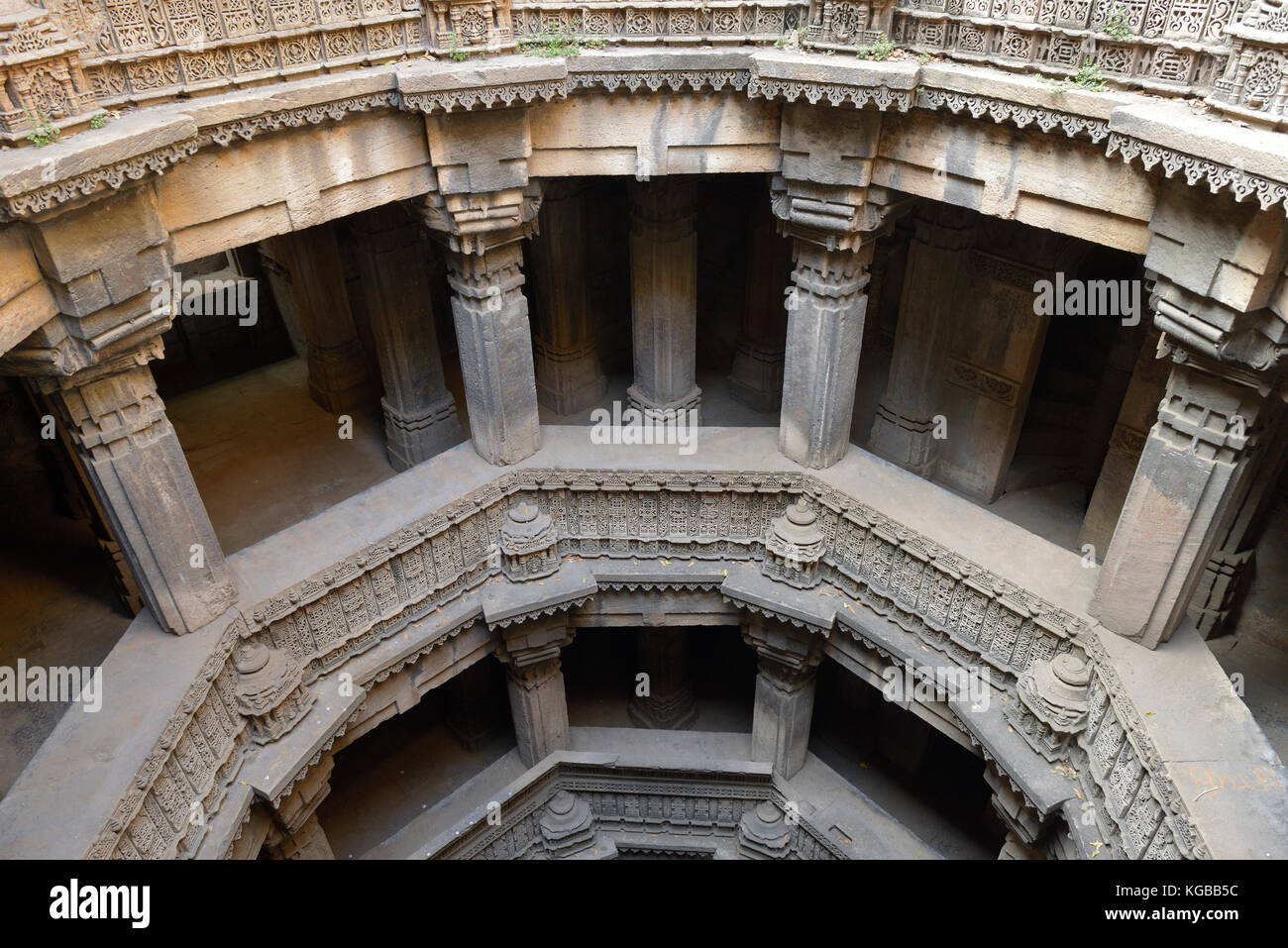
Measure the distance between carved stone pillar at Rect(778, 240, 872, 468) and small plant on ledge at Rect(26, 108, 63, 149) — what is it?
5.77 m

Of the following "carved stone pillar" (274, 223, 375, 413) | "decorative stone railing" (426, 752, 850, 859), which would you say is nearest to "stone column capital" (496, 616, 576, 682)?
"decorative stone railing" (426, 752, 850, 859)

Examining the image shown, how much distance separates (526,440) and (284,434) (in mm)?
4056

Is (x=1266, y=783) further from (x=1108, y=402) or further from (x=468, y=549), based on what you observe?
(x=468, y=549)

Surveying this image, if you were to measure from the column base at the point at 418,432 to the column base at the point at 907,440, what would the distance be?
541 cm

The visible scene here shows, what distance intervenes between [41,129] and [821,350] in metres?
6.26

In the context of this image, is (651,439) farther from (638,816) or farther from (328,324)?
(328,324)

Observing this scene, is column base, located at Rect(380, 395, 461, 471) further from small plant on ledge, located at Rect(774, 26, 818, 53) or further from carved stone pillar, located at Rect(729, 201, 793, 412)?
small plant on ledge, located at Rect(774, 26, 818, 53)

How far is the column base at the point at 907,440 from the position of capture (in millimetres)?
11117

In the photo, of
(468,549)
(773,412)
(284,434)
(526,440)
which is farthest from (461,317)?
(773,412)

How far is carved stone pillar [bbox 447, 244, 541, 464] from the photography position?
327 inches

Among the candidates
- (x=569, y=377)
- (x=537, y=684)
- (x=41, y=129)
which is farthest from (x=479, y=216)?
(x=537, y=684)

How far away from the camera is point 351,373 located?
11898mm

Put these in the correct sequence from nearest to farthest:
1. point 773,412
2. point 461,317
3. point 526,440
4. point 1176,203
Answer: point 1176,203, point 461,317, point 526,440, point 773,412

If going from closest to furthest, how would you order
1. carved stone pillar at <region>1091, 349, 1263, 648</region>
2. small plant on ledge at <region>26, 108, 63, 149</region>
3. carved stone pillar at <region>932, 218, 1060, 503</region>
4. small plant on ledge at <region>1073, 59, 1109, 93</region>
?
small plant on ledge at <region>26, 108, 63, 149</region> < small plant on ledge at <region>1073, 59, 1109, 93</region> < carved stone pillar at <region>1091, 349, 1263, 648</region> < carved stone pillar at <region>932, 218, 1060, 503</region>
